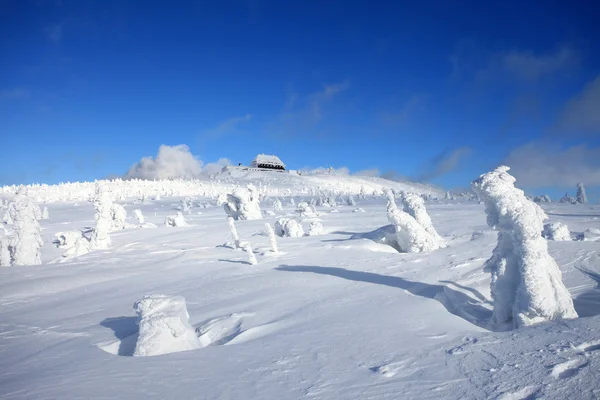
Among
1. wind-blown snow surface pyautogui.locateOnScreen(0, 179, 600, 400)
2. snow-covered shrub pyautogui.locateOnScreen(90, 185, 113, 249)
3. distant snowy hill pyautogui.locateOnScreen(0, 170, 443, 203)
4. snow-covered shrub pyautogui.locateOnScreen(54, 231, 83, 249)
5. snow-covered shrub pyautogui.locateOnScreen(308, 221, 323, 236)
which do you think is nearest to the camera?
wind-blown snow surface pyautogui.locateOnScreen(0, 179, 600, 400)

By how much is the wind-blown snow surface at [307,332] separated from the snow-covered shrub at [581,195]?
113ft

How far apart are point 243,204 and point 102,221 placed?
10762mm

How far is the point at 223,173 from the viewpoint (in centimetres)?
9056

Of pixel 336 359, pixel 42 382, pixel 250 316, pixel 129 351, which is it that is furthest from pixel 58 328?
pixel 336 359

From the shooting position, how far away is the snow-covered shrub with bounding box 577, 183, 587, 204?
3866 centimetres

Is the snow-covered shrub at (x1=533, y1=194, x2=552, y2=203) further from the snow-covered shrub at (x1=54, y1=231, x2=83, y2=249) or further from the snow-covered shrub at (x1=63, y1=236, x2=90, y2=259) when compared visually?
the snow-covered shrub at (x1=54, y1=231, x2=83, y2=249)

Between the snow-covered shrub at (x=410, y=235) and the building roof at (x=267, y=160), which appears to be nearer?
the snow-covered shrub at (x=410, y=235)

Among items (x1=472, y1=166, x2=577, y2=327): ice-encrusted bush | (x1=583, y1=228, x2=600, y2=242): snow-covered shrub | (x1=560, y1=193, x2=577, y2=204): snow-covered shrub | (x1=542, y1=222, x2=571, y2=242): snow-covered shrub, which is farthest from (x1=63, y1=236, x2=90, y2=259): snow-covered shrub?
(x1=560, y1=193, x2=577, y2=204): snow-covered shrub

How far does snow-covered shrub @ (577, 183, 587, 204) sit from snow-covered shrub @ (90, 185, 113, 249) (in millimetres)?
44197

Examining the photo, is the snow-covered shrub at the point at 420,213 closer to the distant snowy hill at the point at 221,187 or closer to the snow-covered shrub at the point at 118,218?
the snow-covered shrub at the point at 118,218

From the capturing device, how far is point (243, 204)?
2783cm

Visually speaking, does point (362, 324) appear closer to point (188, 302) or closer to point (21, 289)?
point (188, 302)

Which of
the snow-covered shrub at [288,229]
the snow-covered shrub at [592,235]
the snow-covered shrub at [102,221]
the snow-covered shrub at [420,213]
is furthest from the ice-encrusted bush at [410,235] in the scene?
the snow-covered shrub at [102,221]

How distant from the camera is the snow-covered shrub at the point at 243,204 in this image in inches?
1093
